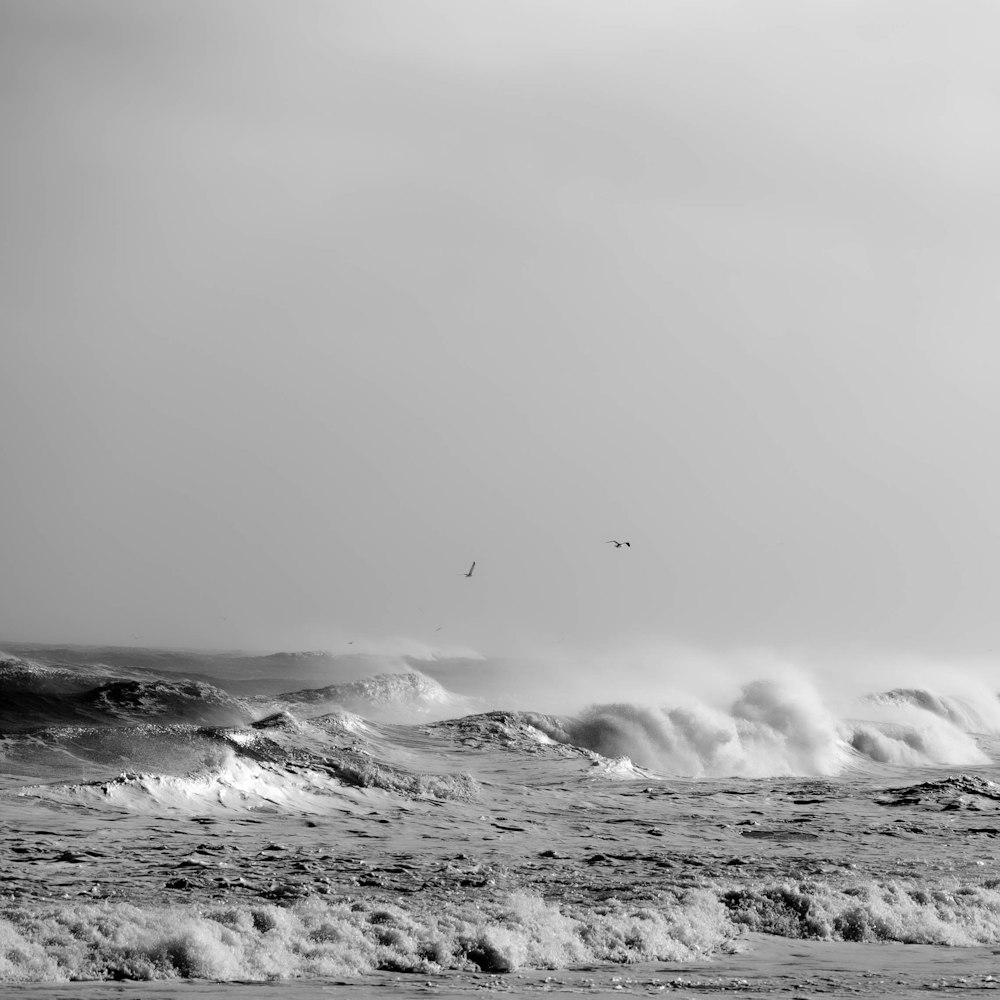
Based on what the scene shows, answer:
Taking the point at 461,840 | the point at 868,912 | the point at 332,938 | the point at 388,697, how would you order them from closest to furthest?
the point at 332,938 < the point at 868,912 < the point at 461,840 < the point at 388,697

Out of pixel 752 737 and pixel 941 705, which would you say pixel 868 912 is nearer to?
pixel 752 737

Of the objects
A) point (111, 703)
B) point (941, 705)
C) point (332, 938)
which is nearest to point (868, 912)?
point (332, 938)

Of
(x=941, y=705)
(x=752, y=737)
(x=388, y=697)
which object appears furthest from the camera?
(x=941, y=705)

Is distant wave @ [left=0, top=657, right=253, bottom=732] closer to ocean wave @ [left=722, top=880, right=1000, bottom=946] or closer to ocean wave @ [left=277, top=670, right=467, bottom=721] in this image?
ocean wave @ [left=277, top=670, right=467, bottom=721]

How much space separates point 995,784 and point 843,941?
82.7ft

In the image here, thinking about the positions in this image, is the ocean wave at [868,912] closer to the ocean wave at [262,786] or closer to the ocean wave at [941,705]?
the ocean wave at [262,786]

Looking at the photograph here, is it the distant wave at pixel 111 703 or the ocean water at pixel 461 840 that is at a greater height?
the distant wave at pixel 111 703

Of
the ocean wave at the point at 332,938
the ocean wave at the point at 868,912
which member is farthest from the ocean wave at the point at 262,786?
the ocean wave at the point at 868,912

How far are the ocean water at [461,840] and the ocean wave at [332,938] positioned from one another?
46 mm

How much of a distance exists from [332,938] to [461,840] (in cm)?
1115

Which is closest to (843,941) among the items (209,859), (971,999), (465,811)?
(971,999)

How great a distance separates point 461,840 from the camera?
27.7 metres

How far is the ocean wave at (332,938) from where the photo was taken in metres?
14.8

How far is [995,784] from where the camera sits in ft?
137
